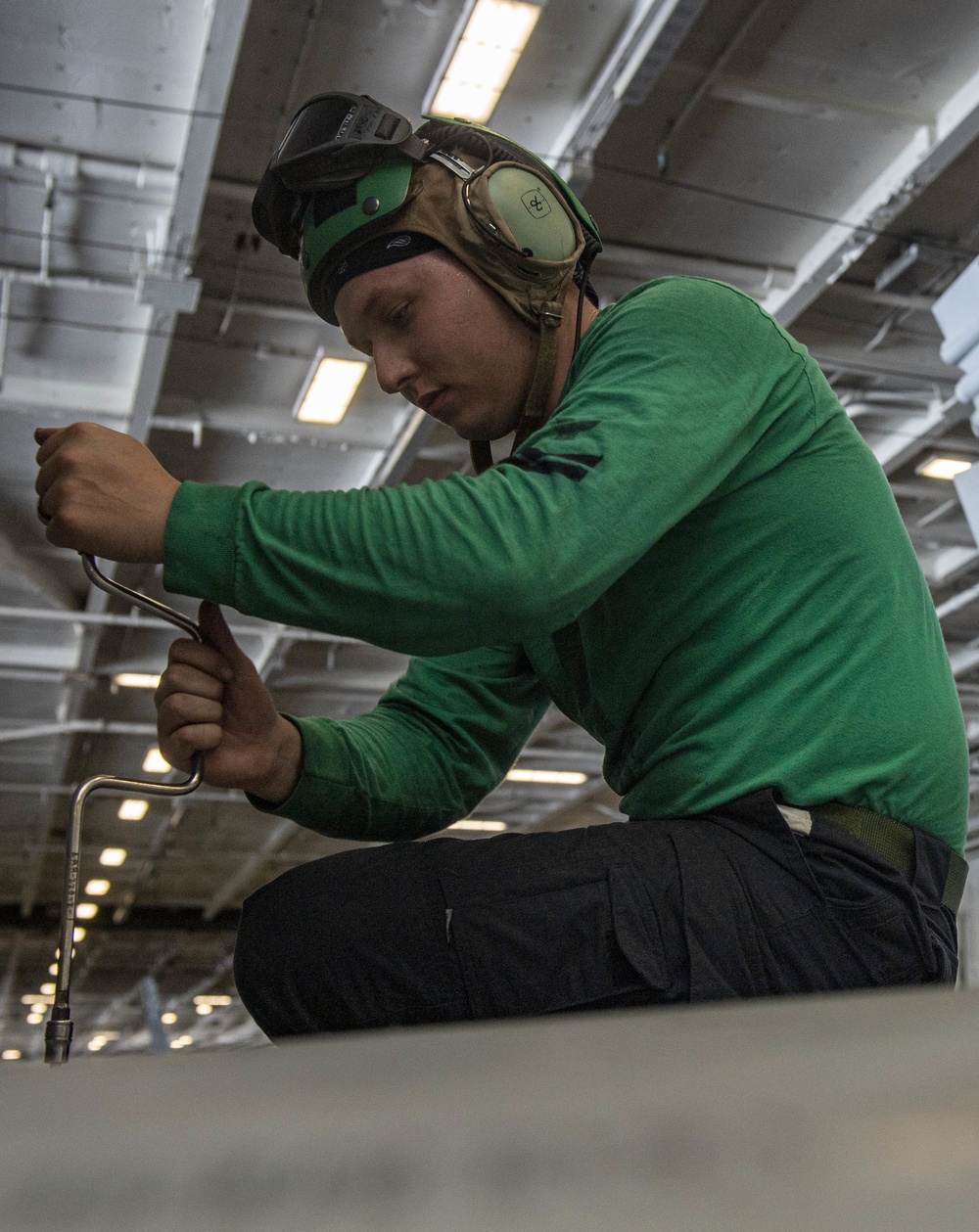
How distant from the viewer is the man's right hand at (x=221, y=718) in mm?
1209

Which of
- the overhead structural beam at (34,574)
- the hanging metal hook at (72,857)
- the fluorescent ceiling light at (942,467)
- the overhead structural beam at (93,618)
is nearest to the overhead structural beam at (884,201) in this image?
the fluorescent ceiling light at (942,467)

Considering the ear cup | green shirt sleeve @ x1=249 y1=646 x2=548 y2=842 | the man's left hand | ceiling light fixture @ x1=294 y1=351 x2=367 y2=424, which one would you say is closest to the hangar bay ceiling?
ceiling light fixture @ x1=294 y1=351 x2=367 y2=424

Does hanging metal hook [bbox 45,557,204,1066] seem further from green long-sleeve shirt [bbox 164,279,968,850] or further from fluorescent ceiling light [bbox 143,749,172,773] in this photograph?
fluorescent ceiling light [bbox 143,749,172,773]

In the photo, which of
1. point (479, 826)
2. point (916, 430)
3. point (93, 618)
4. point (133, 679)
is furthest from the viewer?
point (479, 826)

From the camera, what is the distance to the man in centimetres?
94

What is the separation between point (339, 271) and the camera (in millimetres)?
1323

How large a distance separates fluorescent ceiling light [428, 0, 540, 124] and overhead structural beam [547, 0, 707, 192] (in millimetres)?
329

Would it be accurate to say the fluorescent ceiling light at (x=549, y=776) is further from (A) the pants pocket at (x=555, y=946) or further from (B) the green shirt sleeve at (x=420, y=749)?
(A) the pants pocket at (x=555, y=946)

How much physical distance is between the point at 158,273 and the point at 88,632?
4079 mm

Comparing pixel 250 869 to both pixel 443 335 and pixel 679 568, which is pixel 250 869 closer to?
pixel 443 335

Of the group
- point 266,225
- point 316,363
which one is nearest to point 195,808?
point 316,363

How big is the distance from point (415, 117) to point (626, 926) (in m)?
4.25

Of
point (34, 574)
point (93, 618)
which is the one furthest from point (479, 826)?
point (34, 574)

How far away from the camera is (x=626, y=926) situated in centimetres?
94
